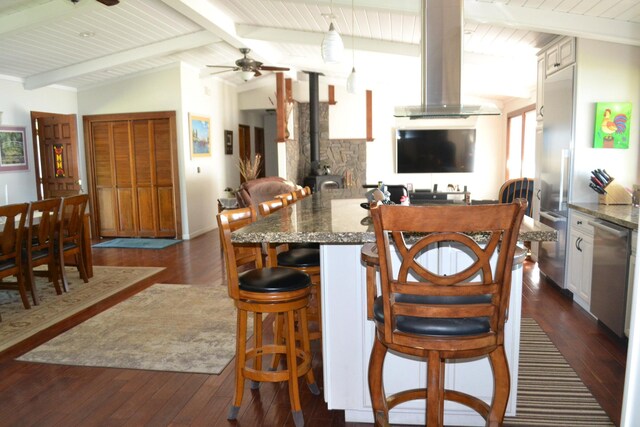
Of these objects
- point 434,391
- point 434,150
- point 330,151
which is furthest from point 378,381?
point 330,151

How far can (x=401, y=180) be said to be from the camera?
9797mm

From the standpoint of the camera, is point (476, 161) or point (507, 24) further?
point (476, 161)

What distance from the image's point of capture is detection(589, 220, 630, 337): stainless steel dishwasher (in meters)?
3.12

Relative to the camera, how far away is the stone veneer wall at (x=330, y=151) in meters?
9.88

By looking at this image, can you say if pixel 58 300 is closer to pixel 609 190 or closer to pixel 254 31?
pixel 254 31

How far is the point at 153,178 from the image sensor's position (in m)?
7.51

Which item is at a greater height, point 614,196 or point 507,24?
point 507,24

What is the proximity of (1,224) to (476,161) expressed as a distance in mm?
8136

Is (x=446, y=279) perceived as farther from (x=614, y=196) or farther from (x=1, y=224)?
(x=1, y=224)

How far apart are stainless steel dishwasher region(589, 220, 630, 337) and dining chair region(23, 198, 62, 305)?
453cm

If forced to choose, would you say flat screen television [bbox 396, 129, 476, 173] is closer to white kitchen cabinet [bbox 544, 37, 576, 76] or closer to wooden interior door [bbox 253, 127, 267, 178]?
wooden interior door [bbox 253, 127, 267, 178]

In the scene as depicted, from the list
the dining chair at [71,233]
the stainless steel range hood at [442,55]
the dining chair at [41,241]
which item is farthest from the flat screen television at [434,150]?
the dining chair at [41,241]

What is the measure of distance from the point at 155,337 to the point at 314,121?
260 inches

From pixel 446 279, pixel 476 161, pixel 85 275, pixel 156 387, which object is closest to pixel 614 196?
pixel 446 279
